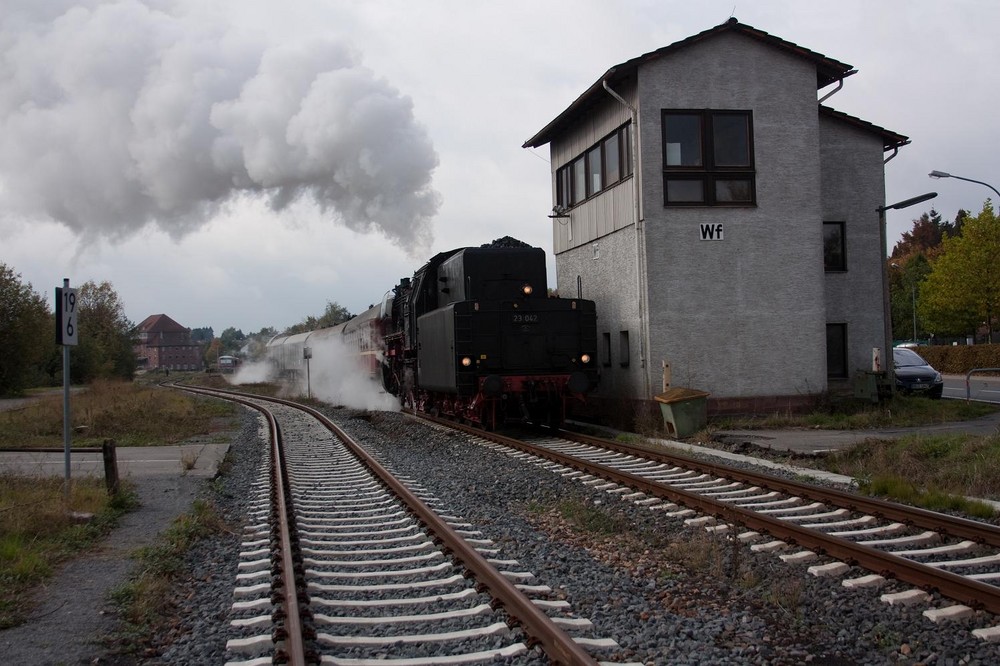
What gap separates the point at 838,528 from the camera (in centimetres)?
698

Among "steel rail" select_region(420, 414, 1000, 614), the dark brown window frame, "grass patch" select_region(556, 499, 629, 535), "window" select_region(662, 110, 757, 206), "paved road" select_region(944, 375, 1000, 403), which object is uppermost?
"window" select_region(662, 110, 757, 206)

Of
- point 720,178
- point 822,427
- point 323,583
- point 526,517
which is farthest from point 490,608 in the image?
point 720,178

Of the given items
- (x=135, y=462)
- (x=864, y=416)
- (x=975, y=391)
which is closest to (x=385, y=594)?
(x=135, y=462)

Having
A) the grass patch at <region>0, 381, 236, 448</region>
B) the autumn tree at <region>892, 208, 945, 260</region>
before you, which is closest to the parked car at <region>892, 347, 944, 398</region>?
the grass patch at <region>0, 381, 236, 448</region>

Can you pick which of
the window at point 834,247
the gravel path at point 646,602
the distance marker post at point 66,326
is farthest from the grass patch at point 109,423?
the window at point 834,247

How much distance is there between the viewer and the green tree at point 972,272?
1599 inches

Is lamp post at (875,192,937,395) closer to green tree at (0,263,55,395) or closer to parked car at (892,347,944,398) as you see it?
parked car at (892,347,944,398)

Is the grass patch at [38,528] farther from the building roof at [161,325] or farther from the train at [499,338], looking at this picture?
the building roof at [161,325]

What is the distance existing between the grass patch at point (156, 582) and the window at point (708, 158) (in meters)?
11.2

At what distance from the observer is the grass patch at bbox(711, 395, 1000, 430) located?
1474 centimetres

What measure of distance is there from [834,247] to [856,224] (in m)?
0.68

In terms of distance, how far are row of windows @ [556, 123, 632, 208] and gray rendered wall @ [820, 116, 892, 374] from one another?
4.61 m

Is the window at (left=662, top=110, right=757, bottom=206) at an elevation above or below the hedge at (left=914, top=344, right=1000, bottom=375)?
above

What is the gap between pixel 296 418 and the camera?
23.5 m
